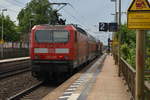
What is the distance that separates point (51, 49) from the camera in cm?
1780

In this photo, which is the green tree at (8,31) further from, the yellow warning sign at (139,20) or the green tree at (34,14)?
the yellow warning sign at (139,20)

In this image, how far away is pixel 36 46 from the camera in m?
17.9

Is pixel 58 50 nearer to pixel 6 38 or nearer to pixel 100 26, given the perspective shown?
pixel 100 26

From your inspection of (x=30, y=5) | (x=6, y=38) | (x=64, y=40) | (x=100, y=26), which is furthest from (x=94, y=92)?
(x=30, y=5)

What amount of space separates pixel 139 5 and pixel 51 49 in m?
11.6

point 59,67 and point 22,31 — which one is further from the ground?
point 22,31

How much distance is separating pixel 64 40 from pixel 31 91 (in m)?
4.30

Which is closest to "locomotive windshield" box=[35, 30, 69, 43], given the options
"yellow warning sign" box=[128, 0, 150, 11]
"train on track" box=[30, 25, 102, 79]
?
"train on track" box=[30, 25, 102, 79]

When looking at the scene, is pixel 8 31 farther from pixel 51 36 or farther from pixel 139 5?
pixel 139 5

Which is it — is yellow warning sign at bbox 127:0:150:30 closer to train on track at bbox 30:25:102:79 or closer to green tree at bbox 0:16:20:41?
train on track at bbox 30:25:102:79

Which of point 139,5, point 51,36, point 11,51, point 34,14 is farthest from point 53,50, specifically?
point 34,14

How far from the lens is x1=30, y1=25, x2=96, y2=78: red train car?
57.5 ft

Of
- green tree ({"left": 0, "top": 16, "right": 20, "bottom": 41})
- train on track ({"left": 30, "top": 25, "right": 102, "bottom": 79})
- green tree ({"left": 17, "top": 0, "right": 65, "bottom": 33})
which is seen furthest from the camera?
green tree ({"left": 17, "top": 0, "right": 65, "bottom": 33})

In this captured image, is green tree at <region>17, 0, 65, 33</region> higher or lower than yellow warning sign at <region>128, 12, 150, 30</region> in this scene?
higher
